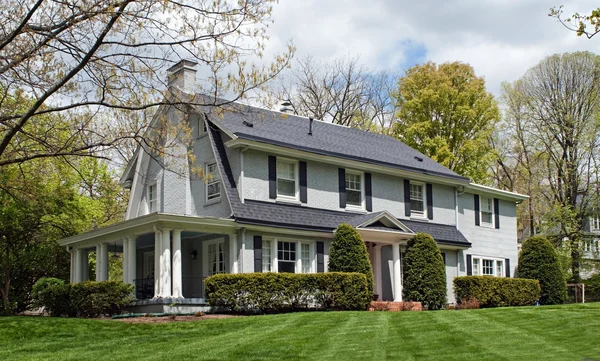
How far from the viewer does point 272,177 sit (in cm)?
2239

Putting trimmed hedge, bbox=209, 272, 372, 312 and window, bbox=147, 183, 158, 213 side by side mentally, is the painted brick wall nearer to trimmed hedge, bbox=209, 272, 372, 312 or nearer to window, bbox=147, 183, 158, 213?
trimmed hedge, bbox=209, 272, 372, 312

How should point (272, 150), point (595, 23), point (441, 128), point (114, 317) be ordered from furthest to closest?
point (441, 128), point (272, 150), point (114, 317), point (595, 23)

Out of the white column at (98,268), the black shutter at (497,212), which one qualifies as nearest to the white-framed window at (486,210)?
the black shutter at (497,212)

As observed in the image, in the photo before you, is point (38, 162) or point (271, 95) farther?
point (38, 162)

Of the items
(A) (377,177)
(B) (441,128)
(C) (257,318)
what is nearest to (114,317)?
(C) (257,318)

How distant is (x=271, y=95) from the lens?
41.9ft

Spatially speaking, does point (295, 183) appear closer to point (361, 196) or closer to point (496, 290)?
point (361, 196)

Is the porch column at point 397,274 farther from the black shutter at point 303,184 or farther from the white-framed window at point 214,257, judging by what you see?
the white-framed window at point 214,257

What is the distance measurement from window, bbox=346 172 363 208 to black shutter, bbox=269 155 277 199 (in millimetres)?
3509

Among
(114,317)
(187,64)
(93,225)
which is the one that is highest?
(187,64)

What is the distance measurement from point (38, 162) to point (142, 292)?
236 inches

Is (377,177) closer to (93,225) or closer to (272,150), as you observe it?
(272,150)

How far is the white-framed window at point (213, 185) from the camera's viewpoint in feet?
73.6

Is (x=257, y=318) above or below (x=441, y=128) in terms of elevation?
below
